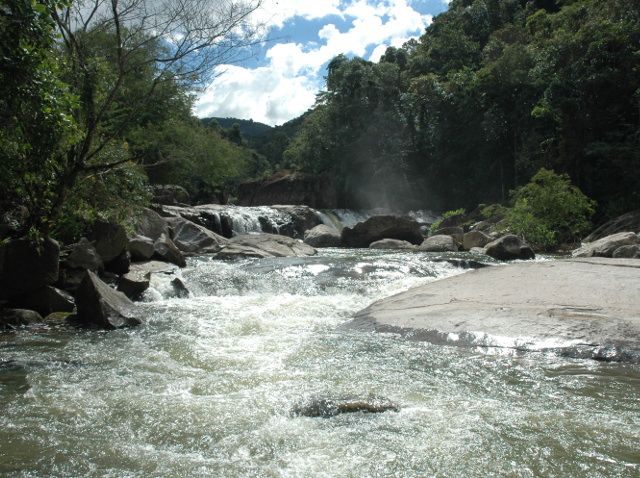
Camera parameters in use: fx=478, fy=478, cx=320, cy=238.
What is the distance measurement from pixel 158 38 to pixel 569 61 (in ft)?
59.4

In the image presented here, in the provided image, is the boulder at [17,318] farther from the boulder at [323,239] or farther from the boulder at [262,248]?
the boulder at [323,239]

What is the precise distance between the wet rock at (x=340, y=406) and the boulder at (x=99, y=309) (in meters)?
3.58

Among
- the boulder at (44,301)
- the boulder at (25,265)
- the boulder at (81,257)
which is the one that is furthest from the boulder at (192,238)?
the boulder at (25,265)

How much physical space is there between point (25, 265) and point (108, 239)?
1904 mm

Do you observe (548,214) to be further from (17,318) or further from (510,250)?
(17,318)

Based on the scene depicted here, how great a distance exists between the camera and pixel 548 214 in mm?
15320

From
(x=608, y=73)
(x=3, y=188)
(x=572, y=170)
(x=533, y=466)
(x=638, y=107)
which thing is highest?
(x=608, y=73)

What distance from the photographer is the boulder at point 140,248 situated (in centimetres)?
990

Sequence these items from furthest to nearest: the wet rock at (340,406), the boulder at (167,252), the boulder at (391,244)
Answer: the boulder at (391,244) → the boulder at (167,252) → the wet rock at (340,406)

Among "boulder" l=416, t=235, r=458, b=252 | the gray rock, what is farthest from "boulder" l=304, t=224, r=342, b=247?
"boulder" l=416, t=235, r=458, b=252

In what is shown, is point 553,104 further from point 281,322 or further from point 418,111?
point 281,322

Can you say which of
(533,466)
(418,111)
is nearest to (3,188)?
(533,466)

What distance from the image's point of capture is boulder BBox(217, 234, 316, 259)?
12242 mm

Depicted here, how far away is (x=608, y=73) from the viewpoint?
18.4 m
